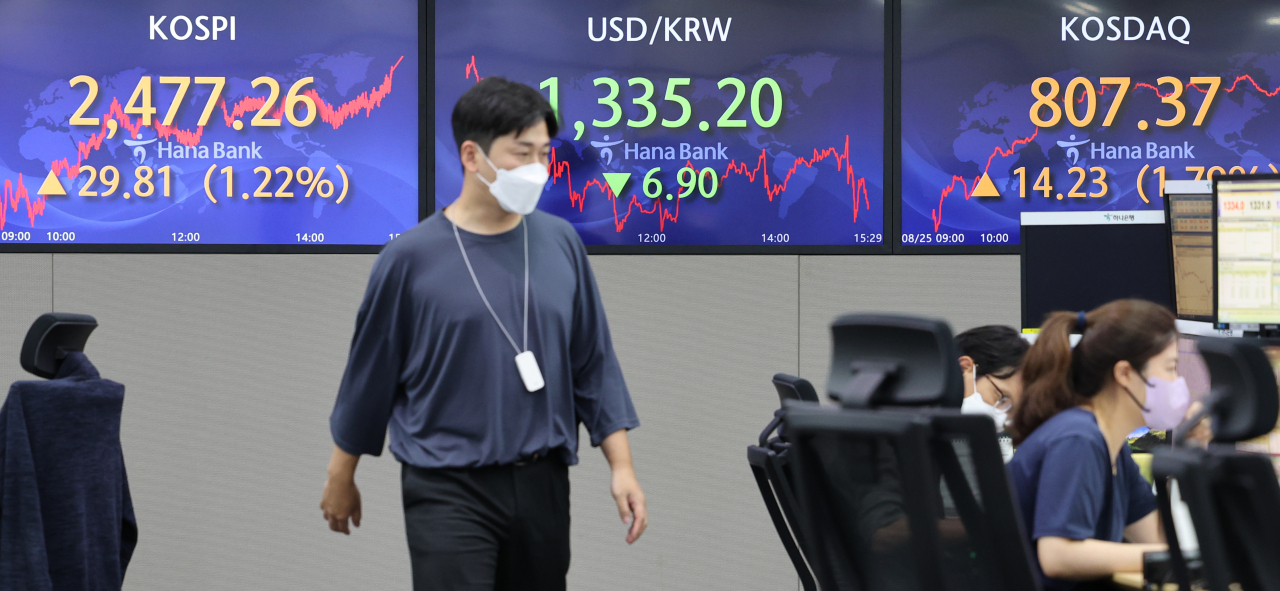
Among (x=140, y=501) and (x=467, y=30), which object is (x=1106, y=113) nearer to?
(x=467, y=30)

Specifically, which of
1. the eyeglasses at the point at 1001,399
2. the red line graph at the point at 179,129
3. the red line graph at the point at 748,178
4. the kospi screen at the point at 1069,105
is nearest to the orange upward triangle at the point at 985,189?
the kospi screen at the point at 1069,105

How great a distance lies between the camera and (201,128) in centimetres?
400

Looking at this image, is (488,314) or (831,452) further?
(488,314)

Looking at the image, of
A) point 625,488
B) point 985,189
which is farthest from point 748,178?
point 625,488

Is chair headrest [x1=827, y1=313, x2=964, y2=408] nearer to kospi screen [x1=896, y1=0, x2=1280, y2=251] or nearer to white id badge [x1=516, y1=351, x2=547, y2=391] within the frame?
white id badge [x1=516, y1=351, x2=547, y2=391]

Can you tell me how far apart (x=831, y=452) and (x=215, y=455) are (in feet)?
9.97

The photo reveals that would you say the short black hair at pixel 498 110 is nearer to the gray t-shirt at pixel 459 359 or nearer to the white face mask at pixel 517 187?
the white face mask at pixel 517 187

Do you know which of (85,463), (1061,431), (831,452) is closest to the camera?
(831,452)

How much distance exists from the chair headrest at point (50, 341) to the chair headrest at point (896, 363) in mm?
2055

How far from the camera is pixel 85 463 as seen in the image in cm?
270

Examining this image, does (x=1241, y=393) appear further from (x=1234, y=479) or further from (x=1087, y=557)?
(x=1087, y=557)

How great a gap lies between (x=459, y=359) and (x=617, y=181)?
2029 mm

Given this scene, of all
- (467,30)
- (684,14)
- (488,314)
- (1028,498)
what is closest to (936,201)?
(684,14)

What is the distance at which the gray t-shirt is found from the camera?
205cm
